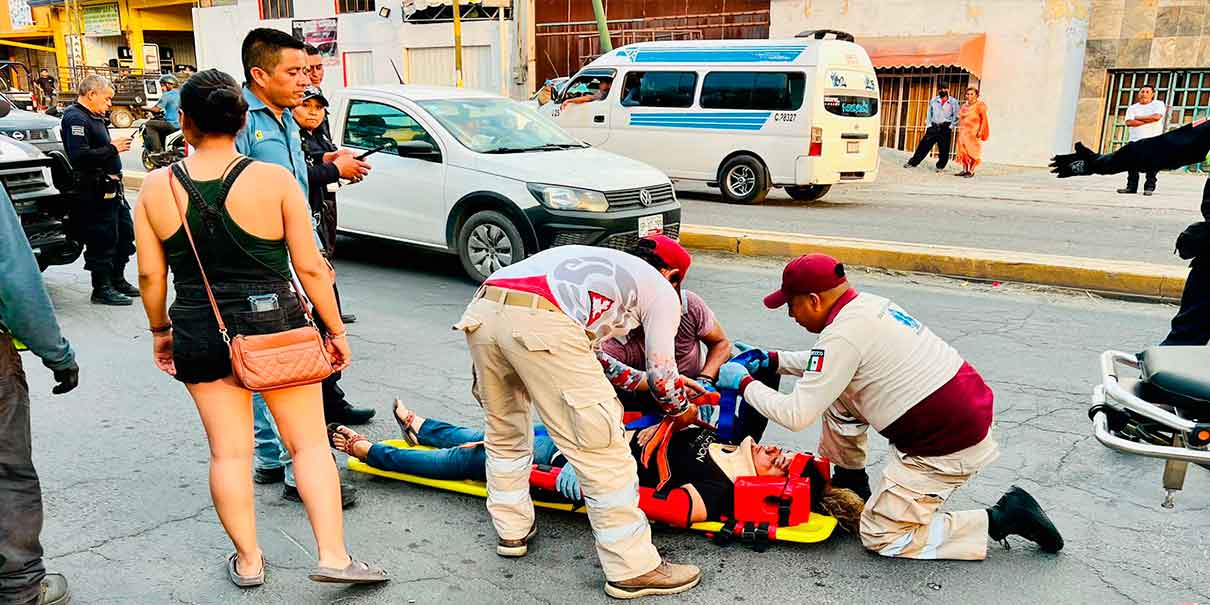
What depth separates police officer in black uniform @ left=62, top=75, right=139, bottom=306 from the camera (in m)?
6.55

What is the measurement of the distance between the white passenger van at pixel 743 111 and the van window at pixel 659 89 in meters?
0.01

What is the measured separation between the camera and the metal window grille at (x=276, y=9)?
1096 inches

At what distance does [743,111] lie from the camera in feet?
39.1

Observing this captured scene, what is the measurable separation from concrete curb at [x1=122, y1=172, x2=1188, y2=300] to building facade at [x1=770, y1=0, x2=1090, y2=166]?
1161 cm

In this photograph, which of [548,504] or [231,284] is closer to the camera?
[231,284]

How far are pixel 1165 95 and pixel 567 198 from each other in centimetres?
1651

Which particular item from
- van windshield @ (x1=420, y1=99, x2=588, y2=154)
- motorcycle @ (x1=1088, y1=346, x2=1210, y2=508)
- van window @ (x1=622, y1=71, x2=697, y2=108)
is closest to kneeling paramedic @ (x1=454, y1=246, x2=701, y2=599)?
motorcycle @ (x1=1088, y1=346, x2=1210, y2=508)

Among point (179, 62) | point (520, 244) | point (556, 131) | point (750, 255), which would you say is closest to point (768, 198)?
point (750, 255)

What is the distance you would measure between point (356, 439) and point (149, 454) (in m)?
1.05

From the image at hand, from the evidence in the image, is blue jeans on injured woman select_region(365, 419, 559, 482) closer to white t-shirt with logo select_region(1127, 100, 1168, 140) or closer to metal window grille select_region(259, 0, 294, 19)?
white t-shirt with logo select_region(1127, 100, 1168, 140)

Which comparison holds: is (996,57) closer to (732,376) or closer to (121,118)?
(732,376)

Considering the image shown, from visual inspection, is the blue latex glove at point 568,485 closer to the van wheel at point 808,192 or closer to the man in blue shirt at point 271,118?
the man in blue shirt at point 271,118

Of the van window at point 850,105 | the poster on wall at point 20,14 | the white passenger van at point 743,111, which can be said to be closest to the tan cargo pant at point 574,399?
the white passenger van at point 743,111

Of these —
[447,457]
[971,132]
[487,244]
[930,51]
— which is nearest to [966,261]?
[487,244]
